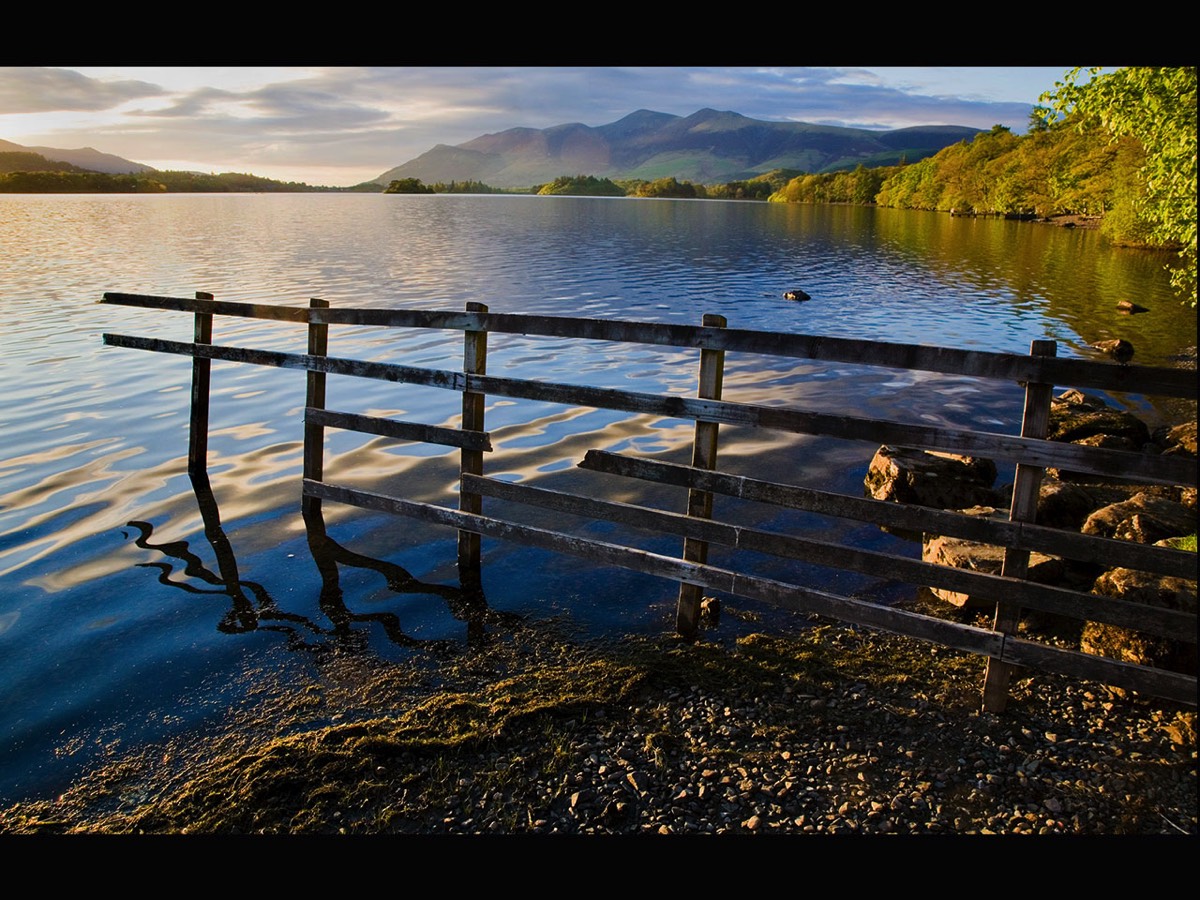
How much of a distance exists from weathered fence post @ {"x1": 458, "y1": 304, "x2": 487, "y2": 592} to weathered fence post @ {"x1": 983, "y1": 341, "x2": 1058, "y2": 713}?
5559mm

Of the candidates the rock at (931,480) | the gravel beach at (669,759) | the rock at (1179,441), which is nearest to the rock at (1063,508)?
the rock at (931,480)

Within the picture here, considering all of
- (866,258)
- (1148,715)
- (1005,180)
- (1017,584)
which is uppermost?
(1005,180)

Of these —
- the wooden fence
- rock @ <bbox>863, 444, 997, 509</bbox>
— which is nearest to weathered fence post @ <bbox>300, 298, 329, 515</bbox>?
the wooden fence

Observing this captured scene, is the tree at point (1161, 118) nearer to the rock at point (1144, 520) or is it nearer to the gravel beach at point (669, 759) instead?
the rock at point (1144, 520)

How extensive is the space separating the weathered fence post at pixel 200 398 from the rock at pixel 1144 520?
1319cm

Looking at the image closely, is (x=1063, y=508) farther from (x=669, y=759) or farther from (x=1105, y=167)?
(x=1105, y=167)

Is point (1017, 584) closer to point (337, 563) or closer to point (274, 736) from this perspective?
point (274, 736)

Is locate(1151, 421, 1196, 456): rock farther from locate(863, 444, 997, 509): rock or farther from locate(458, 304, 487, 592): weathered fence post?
locate(458, 304, 487, 592): weathered fence post

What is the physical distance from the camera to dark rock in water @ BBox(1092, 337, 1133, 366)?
96.3 feet

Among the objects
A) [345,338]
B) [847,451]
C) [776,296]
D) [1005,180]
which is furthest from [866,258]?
[1005,180]

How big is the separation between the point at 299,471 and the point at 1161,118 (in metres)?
14.9

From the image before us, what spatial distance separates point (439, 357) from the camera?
26.6 m

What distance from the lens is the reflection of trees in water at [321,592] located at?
31.8 ft

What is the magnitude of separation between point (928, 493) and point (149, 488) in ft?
43.4
